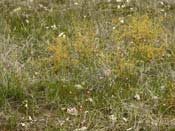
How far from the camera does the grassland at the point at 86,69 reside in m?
3.70

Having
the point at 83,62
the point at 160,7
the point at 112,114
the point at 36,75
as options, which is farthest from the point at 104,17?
the point at 112,114

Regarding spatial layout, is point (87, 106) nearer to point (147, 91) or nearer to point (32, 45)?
point (147, 91)

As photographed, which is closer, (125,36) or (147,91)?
(147,91)

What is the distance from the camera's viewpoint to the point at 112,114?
12.3 feet

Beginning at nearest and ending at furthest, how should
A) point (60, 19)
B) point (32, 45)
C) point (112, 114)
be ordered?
1. point (112, 114)
2. point (32, 45)
3. point (60, 19)

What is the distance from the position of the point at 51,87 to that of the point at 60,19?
1577 mm

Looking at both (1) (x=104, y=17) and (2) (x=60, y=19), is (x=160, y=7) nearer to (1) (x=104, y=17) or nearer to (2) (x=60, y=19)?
(1) (x=104, y=17)

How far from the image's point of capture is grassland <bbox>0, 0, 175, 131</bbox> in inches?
146

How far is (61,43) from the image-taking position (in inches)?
185

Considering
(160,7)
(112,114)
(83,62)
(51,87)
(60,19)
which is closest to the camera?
(112,114)

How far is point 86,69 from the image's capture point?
4281 mm

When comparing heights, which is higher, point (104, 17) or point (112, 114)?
point (104, 17)

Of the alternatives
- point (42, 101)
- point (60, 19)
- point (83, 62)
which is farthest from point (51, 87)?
point (60, 19)

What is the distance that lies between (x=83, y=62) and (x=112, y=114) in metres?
0.83
